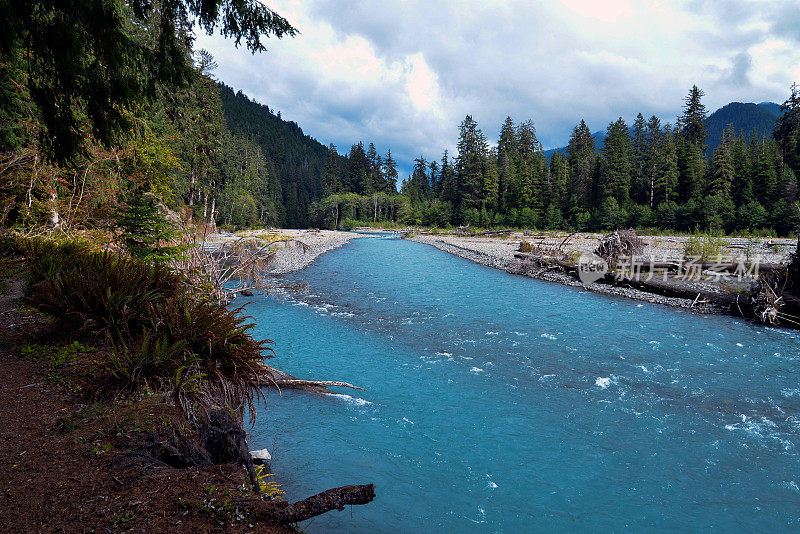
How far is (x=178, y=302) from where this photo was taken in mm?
5289

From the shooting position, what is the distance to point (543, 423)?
714 centimetres

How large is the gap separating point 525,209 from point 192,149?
160ft

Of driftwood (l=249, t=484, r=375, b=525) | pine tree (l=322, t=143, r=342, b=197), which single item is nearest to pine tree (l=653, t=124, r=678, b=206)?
driftwood (l=249, t=484, r=375, b=525)

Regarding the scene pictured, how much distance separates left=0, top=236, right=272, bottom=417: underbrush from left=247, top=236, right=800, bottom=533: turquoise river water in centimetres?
196

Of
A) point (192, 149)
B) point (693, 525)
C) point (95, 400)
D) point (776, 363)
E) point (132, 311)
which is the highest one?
point (192, 149)

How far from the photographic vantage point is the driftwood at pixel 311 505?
2.66 m

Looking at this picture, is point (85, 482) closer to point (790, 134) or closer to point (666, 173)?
point (666, 173)

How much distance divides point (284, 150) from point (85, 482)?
5190 inches

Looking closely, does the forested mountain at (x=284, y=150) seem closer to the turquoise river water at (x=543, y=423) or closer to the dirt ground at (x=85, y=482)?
the turquoise river water at (x=543, y=423)

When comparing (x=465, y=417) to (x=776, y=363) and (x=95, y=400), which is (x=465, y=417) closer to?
(x=95, y=400)

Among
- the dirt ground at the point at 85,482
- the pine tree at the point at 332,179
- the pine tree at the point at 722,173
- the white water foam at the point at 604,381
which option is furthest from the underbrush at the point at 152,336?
the pine tree at the point at 332,179

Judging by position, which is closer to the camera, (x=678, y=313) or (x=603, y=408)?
(x=603, y=408)

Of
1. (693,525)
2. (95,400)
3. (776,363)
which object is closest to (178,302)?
(95,400)

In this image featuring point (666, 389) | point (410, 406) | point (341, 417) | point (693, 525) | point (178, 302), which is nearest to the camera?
point (693, 525)
